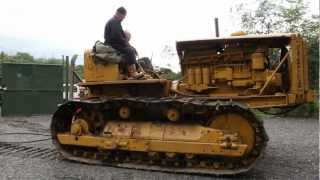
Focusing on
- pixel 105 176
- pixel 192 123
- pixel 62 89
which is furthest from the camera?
pixel 62 89

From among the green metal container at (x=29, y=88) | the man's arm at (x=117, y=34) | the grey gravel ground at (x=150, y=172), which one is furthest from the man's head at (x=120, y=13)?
the green metal container at (x=29, y=88)

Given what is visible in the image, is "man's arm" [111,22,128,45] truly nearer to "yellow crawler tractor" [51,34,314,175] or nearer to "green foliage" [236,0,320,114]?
"yellow crawler tractor" [51,34,314,175]

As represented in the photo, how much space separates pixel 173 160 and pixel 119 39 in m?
2.30

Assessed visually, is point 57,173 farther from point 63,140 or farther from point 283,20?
point 283,20

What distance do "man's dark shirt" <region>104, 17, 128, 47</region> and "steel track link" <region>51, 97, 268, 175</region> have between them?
106 cm

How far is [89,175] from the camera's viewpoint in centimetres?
772

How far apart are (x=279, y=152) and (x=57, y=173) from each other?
4404 mm

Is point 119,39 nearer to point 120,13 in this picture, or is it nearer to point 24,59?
point 120,13

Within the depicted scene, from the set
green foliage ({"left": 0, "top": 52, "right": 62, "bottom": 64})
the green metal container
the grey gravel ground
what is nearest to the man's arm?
the grey gravel ground

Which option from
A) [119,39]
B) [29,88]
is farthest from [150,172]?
[29,88]

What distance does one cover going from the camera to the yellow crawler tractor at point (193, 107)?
796 centimetres

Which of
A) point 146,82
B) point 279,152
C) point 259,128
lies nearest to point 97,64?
point 146,82

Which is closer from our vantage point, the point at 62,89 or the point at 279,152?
the point at 279,152

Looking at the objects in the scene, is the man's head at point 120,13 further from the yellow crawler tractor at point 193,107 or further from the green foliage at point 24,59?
the green foliage at point 24,59
